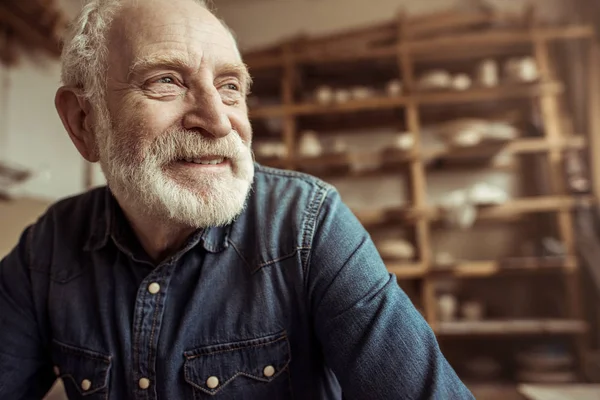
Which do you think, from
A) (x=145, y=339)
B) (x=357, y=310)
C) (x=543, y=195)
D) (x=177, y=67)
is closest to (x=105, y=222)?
(x=145, y=339)

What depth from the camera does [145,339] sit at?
0.89 meters

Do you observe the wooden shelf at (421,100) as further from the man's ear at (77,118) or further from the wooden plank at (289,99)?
the man's ear at (77,118)

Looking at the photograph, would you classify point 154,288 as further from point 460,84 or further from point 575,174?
point 575,174

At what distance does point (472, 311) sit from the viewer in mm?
2977

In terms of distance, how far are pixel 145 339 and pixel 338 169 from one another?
2.56 metres

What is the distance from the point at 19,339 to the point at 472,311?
2.72 metres

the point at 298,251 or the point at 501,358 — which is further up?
the point at 298,251

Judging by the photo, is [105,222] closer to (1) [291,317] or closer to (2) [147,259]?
(2) [147,259]

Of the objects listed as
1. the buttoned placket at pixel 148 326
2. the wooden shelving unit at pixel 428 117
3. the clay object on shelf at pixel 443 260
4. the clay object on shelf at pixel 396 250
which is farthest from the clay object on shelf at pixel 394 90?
the buttoned placket at pixel 148 326

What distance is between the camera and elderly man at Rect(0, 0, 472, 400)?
839 millimetres

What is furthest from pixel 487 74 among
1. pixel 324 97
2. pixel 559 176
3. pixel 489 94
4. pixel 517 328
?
pixel 517 328

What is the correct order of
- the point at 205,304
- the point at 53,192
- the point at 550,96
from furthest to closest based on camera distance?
the point at 550,96 → the point at 53,192 → the point at 205,304

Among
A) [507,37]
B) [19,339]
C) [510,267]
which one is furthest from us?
[507,37]

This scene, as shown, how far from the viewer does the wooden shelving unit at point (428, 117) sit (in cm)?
284
